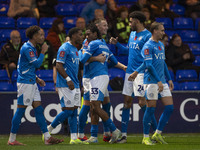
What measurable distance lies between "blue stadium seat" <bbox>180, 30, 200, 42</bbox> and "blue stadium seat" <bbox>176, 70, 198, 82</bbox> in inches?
66.8

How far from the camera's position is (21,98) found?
7.52 metres

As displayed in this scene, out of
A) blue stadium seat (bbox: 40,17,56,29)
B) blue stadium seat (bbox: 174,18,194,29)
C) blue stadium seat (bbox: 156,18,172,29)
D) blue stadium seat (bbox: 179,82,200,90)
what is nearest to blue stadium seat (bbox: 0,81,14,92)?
blue stadium seat (bbox: 40,17,56,29)

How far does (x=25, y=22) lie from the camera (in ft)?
42.1

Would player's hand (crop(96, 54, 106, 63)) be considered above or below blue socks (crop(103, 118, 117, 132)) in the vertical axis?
above

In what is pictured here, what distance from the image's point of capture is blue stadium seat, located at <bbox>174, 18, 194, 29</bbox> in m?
13.4

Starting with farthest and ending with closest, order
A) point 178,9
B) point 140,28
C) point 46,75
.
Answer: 1. point 178,9
2. point 46,75
3. point 140,28

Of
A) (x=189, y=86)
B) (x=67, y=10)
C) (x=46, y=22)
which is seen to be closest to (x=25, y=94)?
(x=189, y=86)

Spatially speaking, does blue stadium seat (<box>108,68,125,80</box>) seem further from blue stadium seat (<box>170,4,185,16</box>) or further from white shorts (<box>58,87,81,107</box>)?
white shorts (<box>58,87,81,107</box>)

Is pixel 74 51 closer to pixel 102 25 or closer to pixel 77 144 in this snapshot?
pixel 102 25

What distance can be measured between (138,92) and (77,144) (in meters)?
1.35

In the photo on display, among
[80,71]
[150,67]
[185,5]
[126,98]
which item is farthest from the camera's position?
[185,5]

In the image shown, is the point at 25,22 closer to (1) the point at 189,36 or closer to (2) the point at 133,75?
(1) the point at 189,36

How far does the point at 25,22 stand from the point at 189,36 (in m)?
4.56

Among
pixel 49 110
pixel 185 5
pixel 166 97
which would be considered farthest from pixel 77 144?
pixel 185 5
